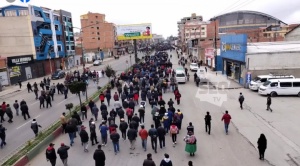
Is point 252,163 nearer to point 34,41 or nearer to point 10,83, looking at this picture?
point 10,83

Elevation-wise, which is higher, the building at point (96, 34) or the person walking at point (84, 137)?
the building at point (96, 34)

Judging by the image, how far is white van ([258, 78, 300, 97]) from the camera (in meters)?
23.0

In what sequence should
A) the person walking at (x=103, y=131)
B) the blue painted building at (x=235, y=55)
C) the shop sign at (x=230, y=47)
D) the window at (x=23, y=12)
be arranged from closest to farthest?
the person walking at (x=103, y=131) < the blue painted building at (x=235, y=55) < the shop sign at (x=230, y=47) < the window at (x=23, y=12)

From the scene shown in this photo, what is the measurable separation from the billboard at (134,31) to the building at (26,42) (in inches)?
571

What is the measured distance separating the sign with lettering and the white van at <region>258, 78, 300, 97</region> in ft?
116

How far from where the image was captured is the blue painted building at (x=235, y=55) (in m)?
29.5

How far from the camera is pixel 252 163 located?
1096cm

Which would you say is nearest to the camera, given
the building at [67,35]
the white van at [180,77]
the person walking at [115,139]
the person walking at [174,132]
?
the person walking at [115,139]

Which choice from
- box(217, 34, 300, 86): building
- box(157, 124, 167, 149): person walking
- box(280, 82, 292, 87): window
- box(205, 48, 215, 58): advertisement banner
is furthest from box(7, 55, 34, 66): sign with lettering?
box(280, 82, 292, 87): window

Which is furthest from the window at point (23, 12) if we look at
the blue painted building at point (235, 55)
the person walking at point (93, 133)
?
the person walking at point (93, 133)

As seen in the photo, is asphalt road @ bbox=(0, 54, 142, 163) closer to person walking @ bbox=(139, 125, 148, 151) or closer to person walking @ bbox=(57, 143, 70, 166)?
person walking @ bbox=(57, 143, 70, 166)

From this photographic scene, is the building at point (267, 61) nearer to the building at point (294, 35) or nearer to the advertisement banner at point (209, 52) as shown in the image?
the advertisement banner at point (209, 52)

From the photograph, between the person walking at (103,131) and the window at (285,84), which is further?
the window at (285,84)

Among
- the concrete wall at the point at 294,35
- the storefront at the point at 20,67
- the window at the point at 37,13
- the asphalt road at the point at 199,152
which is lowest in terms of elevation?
the asphalt road at the point at 199,152
